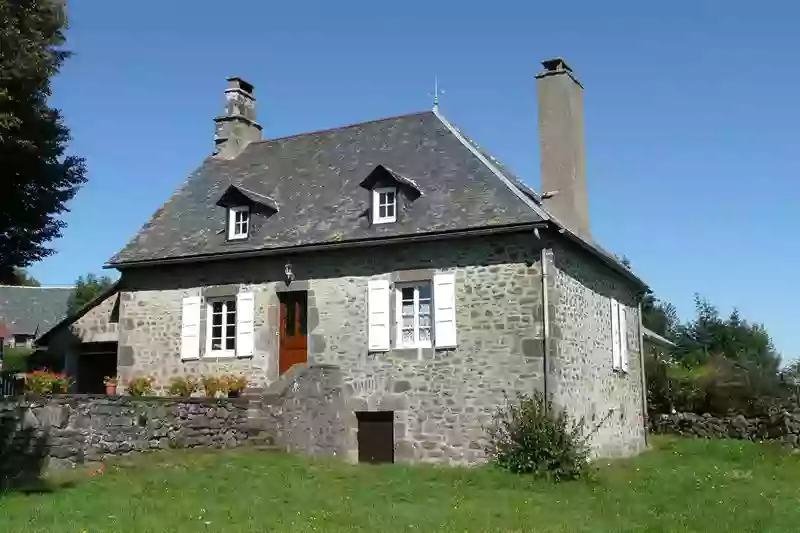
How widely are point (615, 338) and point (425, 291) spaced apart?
5069mm

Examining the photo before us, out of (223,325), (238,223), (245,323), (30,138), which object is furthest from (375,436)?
(30,138)

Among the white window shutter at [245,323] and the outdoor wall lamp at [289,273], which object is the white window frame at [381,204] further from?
the white window shutter at [245,323]

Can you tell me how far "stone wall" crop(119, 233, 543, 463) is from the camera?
14.9 m

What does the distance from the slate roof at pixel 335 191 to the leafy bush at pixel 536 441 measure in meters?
3.25

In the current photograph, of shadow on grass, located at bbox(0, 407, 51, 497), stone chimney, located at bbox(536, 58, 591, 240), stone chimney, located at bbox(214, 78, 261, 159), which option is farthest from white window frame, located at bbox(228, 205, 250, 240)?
shadow on grass, located at bbox(0, 407, 51, 497)

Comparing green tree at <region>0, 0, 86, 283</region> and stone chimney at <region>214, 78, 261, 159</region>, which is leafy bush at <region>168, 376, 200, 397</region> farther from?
stone chimney at <region>214, 78, 261, 159</region>

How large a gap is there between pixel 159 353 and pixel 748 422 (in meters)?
13.9

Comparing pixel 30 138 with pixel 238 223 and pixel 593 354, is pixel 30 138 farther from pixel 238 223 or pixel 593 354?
pixel 593 354

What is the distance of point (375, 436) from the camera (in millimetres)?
15914

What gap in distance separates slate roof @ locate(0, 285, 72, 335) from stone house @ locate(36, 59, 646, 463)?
3311 centimetres

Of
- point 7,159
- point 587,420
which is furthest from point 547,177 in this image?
point 7,159

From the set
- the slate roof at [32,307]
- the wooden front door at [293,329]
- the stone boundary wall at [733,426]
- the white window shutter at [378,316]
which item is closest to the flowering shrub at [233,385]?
the wooden front door at [293,329]

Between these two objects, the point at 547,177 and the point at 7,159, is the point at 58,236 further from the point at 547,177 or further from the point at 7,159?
the point at 547,177

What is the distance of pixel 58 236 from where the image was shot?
1747 centimetres
